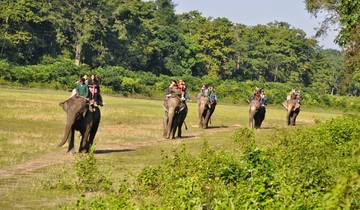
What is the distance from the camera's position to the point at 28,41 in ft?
260

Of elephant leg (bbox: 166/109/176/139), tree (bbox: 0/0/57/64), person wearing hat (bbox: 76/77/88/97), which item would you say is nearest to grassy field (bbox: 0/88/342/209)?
elephant leg (bbox: 166/109/176/139)

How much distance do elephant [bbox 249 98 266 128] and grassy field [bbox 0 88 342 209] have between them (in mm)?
1427

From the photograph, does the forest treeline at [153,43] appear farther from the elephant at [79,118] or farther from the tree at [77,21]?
the elephant at [79,118]

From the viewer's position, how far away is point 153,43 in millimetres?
102250

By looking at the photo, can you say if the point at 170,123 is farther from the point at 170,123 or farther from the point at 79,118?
the point at 79,118

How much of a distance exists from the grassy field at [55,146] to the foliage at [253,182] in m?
1.50

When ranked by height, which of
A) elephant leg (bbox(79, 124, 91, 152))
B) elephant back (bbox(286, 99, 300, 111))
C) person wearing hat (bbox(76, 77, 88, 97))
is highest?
person wearing hat (bbox(76, 77, 88, 97))

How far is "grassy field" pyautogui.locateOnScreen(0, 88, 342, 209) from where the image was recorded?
47.0 feet

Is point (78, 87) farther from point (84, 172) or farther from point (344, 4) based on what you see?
point (344, 4)

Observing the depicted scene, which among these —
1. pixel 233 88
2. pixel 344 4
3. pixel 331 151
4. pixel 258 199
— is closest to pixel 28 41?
pixel 233 88

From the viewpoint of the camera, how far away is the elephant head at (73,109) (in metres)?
21.2

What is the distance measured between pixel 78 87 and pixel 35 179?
6.24 metres

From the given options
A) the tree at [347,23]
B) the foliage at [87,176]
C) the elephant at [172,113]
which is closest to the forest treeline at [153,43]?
the tree at [347,23]

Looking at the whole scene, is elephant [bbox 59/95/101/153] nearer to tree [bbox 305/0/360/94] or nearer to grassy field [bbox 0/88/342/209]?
grassy field [bbox 0/88/342/209]
